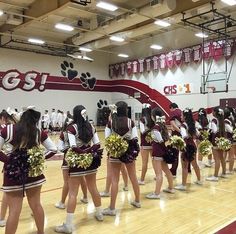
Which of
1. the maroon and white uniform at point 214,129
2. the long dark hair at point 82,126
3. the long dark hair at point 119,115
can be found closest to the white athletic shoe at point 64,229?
the long dark hair at point 82,126

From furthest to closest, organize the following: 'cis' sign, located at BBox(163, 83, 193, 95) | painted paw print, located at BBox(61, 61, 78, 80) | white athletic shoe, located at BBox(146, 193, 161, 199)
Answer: painted paw print, located at BBox(61, 61, 78, 80) < 'cis' sign, located at BBox(163, 83, 193, 95) < white athletic shoe, located at BBox(146, 193, 161, 199)

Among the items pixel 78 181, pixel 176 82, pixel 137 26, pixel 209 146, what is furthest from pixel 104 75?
pixel 78 181

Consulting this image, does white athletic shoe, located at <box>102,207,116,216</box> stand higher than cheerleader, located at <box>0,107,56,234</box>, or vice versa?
cheerleader, located at <box>0,107,56,234</box>

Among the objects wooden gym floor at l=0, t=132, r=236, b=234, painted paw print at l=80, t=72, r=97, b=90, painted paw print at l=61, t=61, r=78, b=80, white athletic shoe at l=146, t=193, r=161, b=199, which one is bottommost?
wooden gym floor at l=0, t=132, r=236, b=234

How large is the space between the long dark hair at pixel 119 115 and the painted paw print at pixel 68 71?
15651mm

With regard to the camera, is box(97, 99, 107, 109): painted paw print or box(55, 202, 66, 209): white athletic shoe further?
box(97, 99, 107, 109): painted paw print

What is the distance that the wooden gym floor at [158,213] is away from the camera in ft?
11.0

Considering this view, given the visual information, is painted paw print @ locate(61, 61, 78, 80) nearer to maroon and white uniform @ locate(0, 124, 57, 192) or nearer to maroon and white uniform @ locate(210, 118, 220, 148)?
maroon and white uniform @ locate(210, 118, 220, 148)

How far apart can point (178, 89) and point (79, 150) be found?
13.6 meters

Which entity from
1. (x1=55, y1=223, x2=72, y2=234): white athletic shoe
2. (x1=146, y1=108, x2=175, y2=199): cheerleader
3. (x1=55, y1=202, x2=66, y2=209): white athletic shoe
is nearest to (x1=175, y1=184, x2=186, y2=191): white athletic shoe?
(x1=146, y1=108, x2=175, y2=199): cheerleader

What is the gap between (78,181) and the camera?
10.7 feet

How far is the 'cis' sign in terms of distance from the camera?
15.6 m

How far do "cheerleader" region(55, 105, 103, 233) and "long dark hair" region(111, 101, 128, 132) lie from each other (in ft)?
1.56

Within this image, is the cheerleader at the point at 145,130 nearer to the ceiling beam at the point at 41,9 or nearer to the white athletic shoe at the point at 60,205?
the white athletic shoe at the point at 60,205
